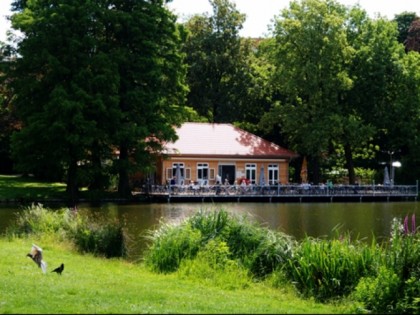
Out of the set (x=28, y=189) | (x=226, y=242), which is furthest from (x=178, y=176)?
(x=226, y=242)

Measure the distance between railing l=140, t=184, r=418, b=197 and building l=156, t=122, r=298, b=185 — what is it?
71.9 inches

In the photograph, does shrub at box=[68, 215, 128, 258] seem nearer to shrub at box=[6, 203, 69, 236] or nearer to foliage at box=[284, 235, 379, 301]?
shrub at box=[6, 203, 69, 236]

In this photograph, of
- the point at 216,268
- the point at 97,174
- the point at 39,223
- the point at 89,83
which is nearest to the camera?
the point at 216,268

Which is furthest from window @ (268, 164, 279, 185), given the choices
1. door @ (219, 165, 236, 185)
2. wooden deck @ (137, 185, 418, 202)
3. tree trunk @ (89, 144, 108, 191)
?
tree trunk @ (89, 144, 108, 191)

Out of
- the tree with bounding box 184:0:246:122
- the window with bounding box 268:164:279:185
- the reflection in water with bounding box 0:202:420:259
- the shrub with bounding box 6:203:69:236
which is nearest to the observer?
the shrub with bounding box 6:203:69:236

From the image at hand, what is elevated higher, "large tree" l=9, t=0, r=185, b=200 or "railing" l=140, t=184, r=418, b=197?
"large tree" l=9, t=0, r=185, b=200

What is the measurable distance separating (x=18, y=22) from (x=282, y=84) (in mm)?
20128

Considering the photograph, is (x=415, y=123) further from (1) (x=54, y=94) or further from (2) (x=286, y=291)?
(2) (x=286, y=291)

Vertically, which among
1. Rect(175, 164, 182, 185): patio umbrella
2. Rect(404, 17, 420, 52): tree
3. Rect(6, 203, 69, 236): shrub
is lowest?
Rect(6, 203, 69, 236): shrub

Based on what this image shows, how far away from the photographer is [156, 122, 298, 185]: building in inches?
1767

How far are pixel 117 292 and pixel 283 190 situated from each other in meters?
33.6

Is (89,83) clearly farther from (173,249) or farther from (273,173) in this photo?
(173,249)

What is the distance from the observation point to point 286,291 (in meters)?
11.4

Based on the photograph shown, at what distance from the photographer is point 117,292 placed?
9.48 m
